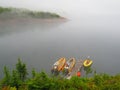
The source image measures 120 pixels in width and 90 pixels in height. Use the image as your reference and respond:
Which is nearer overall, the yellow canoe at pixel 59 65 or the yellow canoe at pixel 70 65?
the yellow canoe at pixel 59 65

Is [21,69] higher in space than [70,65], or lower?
lower

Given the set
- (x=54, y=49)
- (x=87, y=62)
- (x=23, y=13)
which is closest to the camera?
(x=87, y=62)

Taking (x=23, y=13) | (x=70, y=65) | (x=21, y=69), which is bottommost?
(x=21, y=69)

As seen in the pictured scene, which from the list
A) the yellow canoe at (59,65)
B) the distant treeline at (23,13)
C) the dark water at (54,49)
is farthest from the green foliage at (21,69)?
the distant treeline at (23,13)

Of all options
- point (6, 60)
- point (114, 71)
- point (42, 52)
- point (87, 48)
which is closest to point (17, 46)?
point (42, 52)

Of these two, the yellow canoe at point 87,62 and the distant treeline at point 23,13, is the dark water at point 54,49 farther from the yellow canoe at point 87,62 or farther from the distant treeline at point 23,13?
the distant treeline at point 23,13

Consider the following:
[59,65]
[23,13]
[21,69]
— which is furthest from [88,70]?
[23,13]

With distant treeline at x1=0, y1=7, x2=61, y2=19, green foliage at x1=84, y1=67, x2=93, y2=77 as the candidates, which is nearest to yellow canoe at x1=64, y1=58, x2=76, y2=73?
green foliage at x1=84, y1=67, x2=93, y2=77

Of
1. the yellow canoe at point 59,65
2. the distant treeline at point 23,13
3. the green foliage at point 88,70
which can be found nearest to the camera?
the green foliage at point 88,70

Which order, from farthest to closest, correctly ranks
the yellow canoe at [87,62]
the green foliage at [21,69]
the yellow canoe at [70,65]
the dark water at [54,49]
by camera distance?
the dark water at [54,49] < the yellow canoe at [87,62] < the yellow canoe at [70,65] < the green foliage at [21,69]

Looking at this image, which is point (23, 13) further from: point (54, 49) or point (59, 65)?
point (59, 65)

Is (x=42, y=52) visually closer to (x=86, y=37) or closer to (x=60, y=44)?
(x=60, y=44)

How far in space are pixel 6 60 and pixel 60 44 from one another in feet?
87.0

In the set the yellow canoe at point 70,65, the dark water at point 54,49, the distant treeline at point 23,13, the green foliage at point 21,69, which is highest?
the distant treeline at point 23,13
